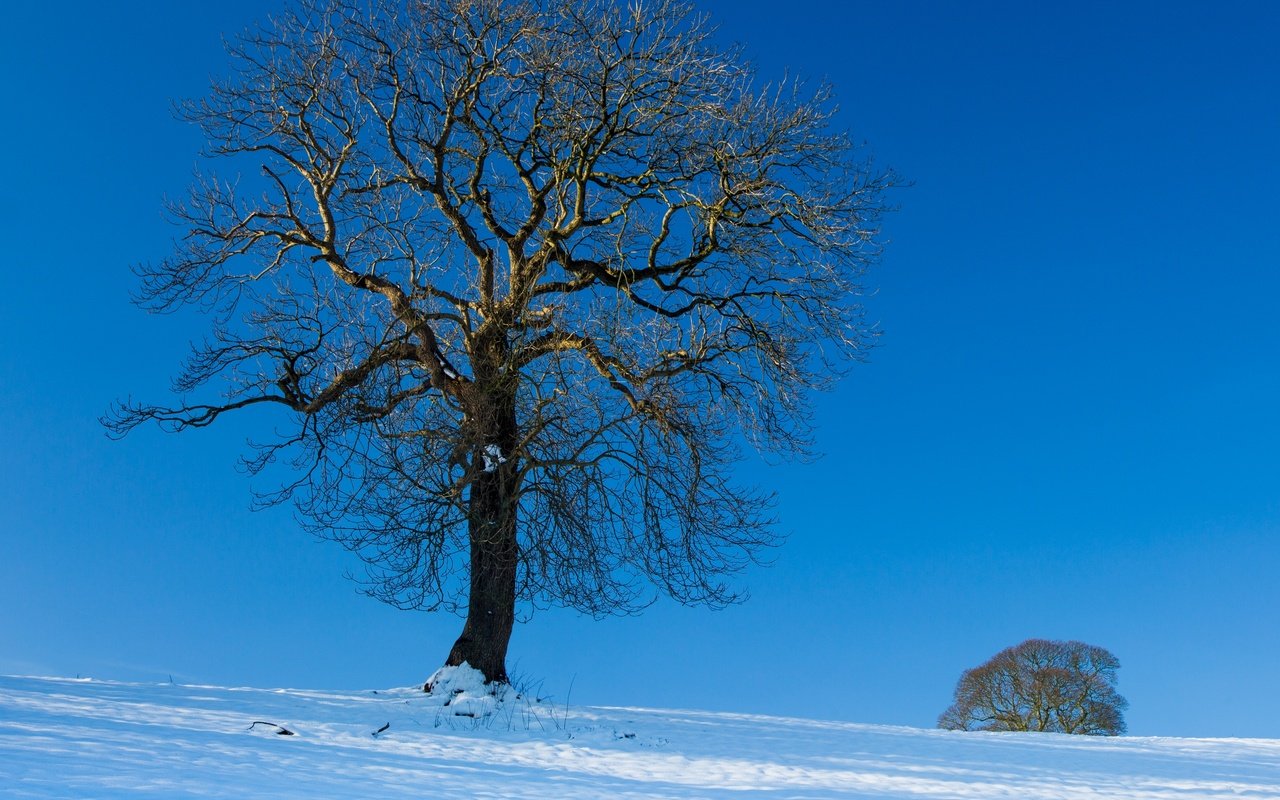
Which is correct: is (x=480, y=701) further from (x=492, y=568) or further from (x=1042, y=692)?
(x=1042, y=692)

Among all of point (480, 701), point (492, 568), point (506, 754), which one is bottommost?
point (506, 754)

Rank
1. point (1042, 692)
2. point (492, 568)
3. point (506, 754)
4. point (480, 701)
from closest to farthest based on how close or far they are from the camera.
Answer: point (506, 754)
point (480, 701)
point (492, 568)
point (1042, 692)

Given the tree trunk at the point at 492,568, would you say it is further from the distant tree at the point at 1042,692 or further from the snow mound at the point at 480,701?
the distant tree at the point at 1042,692

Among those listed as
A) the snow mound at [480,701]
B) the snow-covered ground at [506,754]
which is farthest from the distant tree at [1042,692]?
the snow mound at [480,701]

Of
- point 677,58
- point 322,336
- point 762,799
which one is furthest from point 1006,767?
point 322,336

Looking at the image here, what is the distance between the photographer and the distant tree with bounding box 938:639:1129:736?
24.6 m

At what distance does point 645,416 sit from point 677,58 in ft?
14.4

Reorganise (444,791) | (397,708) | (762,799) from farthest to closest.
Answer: (397,708)
(762,799)
(444,791)

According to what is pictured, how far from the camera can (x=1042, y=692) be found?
82.3ft

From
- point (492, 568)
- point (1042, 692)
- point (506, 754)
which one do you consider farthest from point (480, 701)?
point (1042, 692)

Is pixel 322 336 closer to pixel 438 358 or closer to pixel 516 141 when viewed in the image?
pixel 438 358

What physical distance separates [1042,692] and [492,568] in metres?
18.4

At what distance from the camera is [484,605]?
11891 mm

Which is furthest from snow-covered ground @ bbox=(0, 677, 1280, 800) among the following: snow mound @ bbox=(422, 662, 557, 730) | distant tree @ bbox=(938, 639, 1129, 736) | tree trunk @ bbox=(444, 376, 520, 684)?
distant tree @ bbox=(938, 639, 1129, 736)
